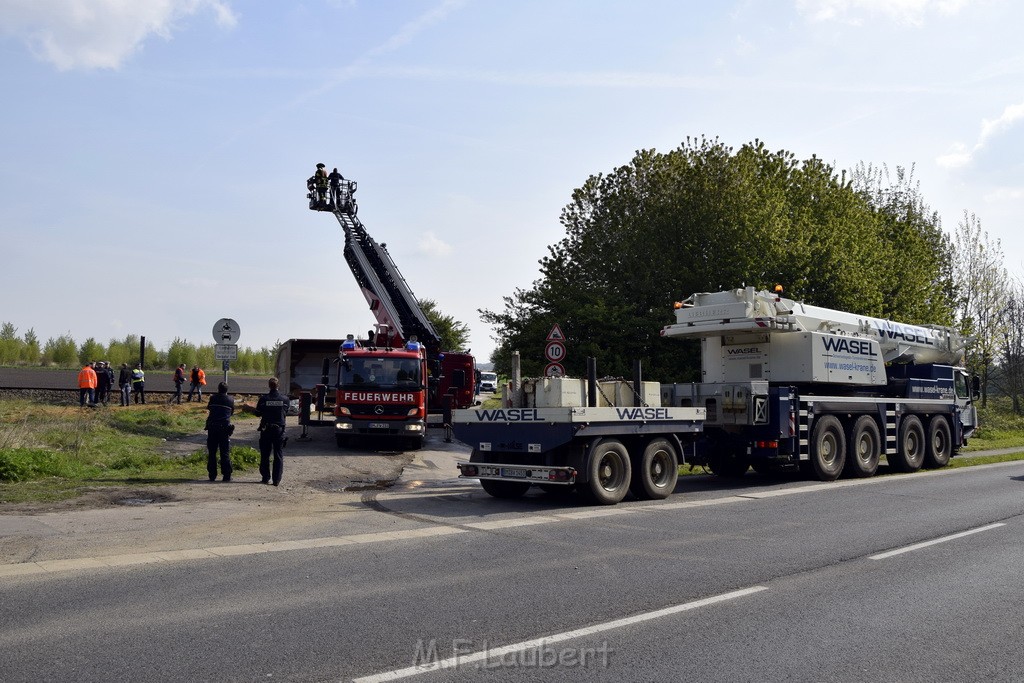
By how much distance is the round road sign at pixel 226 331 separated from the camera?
704 inches

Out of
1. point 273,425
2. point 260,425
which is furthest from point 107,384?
point 273,425

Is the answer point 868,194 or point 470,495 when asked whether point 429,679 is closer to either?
point 470,495

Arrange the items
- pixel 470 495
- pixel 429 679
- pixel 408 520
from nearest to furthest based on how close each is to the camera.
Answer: pixel 429 679 < pixel 408 520 < pixel 470 495

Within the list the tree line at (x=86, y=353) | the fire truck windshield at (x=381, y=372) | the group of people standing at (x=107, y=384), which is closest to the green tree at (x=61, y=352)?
the tree line at (x=86, y=353)

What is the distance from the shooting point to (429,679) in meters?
5.00

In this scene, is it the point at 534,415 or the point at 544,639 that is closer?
the point at 544,639

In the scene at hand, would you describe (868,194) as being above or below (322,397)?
above

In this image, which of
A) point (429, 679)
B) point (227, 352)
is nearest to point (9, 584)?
point (429, 679)

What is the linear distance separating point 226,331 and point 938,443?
1634 cm

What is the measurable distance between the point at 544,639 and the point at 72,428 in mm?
15995

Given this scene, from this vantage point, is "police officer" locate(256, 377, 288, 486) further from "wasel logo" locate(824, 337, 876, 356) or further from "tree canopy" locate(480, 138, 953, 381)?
"tree canopy" locate(480, 138, 953, 381)

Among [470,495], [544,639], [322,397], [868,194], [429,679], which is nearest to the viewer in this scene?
[429,679]

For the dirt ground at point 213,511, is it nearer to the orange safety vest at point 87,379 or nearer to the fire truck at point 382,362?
the fire truck at point 382,362

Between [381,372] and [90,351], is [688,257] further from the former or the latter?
[90,351]
